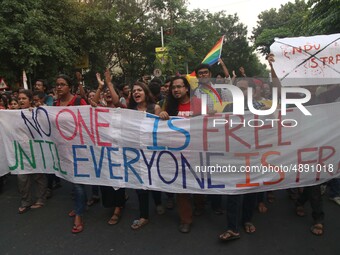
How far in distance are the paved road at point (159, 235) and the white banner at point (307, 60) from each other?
1.66 meters

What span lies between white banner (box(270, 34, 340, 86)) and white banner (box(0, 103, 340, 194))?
42.8 inches

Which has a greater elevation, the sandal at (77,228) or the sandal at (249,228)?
the sandal at (249,228)

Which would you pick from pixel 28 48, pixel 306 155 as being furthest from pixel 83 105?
pixel 28 48

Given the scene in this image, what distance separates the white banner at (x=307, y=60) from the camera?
14.1 ft

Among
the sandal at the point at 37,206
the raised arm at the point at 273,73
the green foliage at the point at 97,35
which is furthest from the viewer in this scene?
the green foliage at the point at 97,35

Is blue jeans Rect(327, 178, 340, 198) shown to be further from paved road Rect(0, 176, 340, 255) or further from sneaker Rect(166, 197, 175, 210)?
sneaker Rect(166, 197, 175, 210)

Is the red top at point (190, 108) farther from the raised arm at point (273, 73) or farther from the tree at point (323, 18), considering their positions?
the tree at point (323, 18)

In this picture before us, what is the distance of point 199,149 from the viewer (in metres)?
3.47

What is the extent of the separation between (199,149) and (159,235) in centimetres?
107

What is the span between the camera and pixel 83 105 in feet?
13.0

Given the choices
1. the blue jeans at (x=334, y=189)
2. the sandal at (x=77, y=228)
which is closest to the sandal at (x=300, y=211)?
the blue jeans at (x=334, y=189)

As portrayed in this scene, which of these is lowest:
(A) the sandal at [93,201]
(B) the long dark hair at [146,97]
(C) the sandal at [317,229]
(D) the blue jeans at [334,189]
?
(A) the sandal at [93,201]

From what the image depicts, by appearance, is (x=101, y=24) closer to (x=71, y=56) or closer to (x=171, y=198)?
(x=71, y=56)

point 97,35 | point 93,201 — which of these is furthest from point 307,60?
point 97,35
